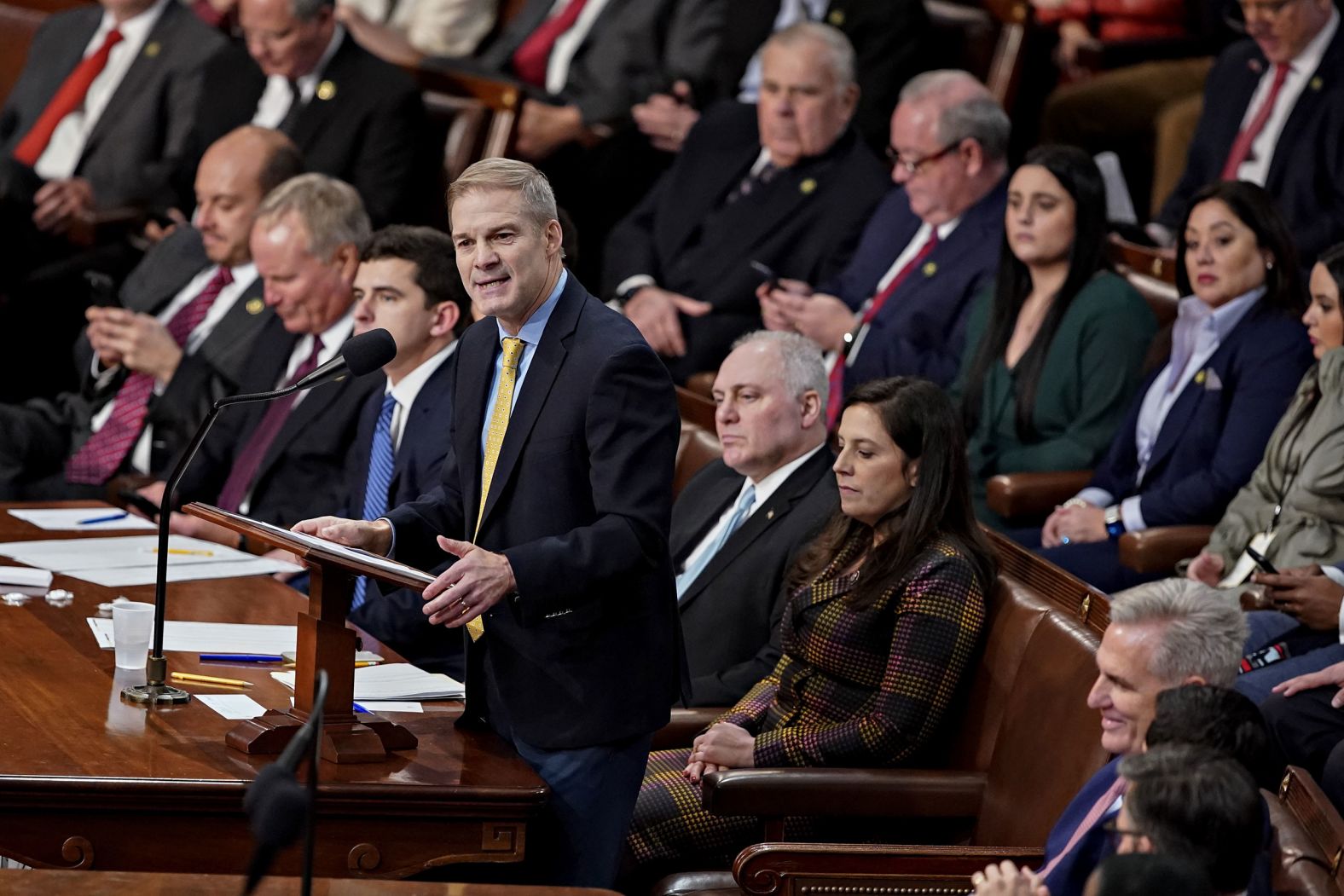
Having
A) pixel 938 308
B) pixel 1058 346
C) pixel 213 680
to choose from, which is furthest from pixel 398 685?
pixel 938 308

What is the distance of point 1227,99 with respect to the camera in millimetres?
4992

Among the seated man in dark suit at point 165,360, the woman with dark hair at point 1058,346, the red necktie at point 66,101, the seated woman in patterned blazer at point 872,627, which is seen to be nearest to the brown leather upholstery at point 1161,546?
the woman with dark hair at point 1058,346

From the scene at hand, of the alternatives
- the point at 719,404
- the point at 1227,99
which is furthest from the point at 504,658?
the point at 1227,99

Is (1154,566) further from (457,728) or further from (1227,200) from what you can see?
(457,728)

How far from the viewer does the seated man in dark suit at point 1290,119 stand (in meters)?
4.58

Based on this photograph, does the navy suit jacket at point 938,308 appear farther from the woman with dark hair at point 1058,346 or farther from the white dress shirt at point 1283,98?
the white dress shirt at point 1283,98

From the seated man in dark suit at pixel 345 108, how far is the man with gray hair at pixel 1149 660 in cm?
349

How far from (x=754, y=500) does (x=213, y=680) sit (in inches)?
47.4

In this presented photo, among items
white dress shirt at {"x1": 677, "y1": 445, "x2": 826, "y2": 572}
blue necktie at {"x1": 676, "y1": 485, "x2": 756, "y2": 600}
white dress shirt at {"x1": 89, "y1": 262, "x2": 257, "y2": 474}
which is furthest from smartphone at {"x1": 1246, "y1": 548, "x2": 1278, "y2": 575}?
white dress shirt at {"x1": 89, "y1": 262, "x2": 257, "y2": 474}

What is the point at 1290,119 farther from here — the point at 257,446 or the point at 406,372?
the point at 257,446

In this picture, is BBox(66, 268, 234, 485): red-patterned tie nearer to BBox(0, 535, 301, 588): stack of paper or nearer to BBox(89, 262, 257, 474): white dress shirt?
BBox(89, 262, 257, 474): white dress shirt

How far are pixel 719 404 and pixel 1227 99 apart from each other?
2075 mm

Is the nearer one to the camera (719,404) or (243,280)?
(719,404)

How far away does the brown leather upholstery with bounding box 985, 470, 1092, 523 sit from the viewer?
3994 mm
